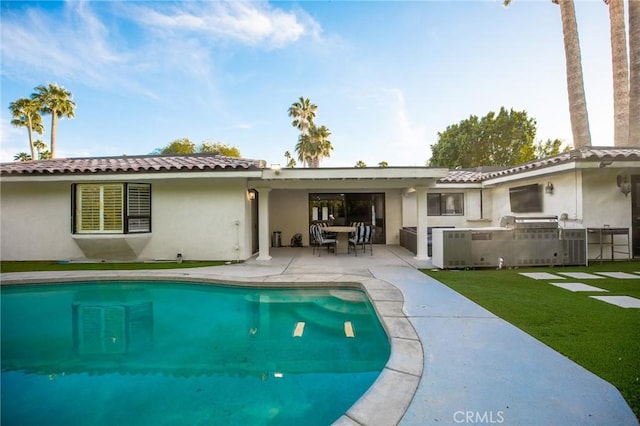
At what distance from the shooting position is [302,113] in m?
31.5

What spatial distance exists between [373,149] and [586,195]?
19.8m

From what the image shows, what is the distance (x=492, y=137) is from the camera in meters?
30.2

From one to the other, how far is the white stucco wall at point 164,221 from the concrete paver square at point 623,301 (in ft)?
29.9

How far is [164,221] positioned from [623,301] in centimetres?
1191

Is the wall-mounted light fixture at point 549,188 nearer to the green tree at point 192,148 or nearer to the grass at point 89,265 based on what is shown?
the grass at point 89,265

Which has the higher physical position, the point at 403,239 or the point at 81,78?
the point at 81,78

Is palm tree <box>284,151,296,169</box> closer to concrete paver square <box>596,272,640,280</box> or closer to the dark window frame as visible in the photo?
the dark window frame

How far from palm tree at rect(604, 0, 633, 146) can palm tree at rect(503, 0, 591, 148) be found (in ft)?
4.35

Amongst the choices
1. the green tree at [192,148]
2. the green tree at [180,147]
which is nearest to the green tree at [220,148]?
the green tree at [192,148]

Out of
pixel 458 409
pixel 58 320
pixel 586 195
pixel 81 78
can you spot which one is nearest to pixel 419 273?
pixel 458 409

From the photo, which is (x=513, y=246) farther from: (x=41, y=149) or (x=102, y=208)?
(x=41, y=149)

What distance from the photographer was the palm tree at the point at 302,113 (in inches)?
1233

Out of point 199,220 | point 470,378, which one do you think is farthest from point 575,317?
point 199,220

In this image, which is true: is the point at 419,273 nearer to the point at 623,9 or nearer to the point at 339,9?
the point at 339,9
